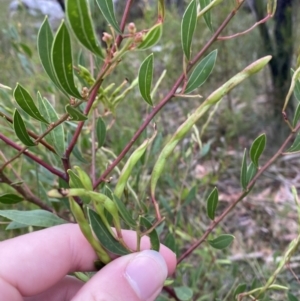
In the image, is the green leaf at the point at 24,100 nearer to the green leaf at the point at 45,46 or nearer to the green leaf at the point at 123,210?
the green leaf at the point at 45,46

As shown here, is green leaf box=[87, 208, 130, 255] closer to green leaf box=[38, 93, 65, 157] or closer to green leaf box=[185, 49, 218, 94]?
green leaf box=[38, 93, 65, 157]

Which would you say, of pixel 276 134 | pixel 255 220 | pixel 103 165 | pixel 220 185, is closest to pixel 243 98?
pixel 276 134

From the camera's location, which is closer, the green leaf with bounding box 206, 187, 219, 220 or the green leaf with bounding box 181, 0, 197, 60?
the green leaf with bounding box 181, 0, 197, 60

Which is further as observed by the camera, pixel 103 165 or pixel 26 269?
pixel 103 165

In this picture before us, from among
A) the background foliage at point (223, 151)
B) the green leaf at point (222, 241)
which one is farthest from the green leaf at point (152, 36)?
the background foliage at point (223, 151)

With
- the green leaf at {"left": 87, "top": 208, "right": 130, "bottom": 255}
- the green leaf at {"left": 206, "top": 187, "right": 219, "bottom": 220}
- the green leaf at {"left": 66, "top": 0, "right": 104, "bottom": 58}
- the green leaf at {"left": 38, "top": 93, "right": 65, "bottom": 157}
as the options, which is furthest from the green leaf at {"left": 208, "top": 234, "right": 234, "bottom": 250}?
the green leaf at {"left": 66, "top": 0, "right": 104, "bottom": 58}

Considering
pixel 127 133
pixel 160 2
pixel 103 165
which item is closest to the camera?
pixel 160 2

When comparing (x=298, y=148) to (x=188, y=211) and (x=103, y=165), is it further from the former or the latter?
(x=188, y=211)

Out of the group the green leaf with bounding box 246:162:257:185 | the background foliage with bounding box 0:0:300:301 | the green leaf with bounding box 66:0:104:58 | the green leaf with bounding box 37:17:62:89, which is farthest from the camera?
the background foliage with bounding box 0:0:300:301
